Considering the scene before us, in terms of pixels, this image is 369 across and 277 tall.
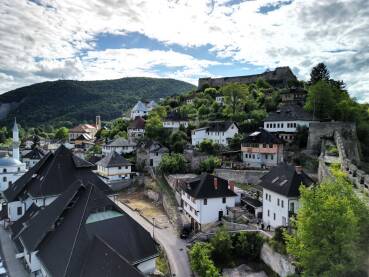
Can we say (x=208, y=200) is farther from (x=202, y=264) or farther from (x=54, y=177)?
(x=54, y=177)

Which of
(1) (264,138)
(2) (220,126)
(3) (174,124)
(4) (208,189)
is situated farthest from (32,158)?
(1) (264,138)

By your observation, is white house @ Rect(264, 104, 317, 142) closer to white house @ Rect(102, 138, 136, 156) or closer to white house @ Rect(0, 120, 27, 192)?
white house @ Rect(102, 138, 136, 156)

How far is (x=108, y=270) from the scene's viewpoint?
17.0 metres

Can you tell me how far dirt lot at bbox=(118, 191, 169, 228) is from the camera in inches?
1533

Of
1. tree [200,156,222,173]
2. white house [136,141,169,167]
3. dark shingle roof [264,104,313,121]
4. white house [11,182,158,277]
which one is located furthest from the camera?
white house [136,141,169,167]

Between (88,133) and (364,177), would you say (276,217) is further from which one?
(88,133)

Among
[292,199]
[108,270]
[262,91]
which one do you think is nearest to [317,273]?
[292,199]

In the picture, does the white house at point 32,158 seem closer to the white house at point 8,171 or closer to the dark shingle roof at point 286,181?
the white house at point 8,171

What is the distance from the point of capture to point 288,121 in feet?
174

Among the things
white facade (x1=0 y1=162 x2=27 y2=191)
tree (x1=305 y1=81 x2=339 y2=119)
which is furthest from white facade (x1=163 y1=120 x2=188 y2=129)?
white facade (x1=0 y1=162 x2=27 y2=191)

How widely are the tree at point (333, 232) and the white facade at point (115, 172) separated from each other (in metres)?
40.2

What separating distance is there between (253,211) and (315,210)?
54.7ft

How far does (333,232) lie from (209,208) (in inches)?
710

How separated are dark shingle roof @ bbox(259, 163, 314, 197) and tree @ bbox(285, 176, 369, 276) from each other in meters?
9.28
